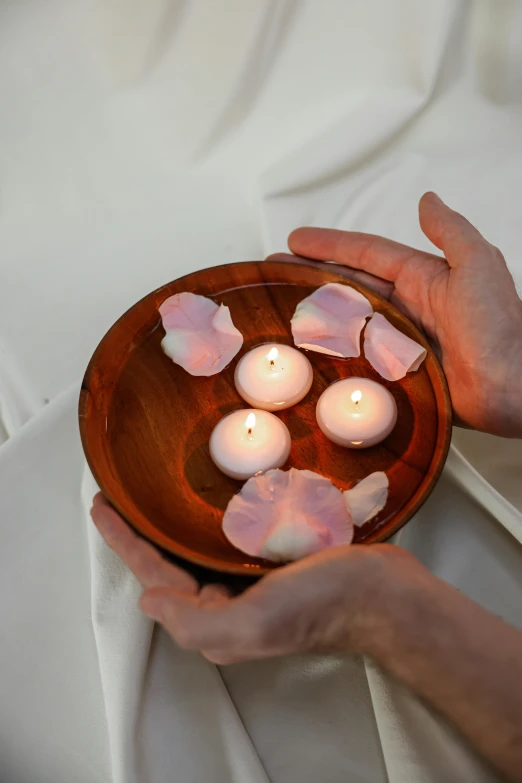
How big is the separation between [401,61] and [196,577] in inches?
39.4

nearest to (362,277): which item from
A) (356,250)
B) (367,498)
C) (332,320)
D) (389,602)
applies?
(356,250)

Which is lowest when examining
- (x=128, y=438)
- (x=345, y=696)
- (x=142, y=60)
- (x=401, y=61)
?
(x=345, y=696)

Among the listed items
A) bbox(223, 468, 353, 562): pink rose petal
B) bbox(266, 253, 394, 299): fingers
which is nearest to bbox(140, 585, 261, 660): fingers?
bbox(223, 468, 353, 562): pink rose petal

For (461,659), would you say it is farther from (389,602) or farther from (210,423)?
(210,423)

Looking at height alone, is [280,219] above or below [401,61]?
below

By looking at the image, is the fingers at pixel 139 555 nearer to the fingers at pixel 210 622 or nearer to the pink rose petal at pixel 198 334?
the fingers at pixel 210 622

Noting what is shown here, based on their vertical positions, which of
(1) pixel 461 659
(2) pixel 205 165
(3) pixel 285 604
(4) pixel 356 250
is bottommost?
(1) pixel 461 659

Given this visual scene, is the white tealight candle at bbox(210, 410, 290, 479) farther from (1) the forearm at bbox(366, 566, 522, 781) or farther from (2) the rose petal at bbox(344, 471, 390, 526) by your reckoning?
(1) the forearm at bbox(366, 566, 522, 781)

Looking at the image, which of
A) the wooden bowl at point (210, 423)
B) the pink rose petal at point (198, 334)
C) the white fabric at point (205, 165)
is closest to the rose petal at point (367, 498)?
the wooden bowl at point (210, 423)

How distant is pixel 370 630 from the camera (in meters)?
0.60

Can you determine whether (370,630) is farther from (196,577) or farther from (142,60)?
(142,60)

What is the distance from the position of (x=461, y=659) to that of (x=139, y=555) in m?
→ 0.31

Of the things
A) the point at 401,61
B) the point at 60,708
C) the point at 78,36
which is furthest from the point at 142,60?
the point at 60,708

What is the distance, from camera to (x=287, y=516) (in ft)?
2.23
